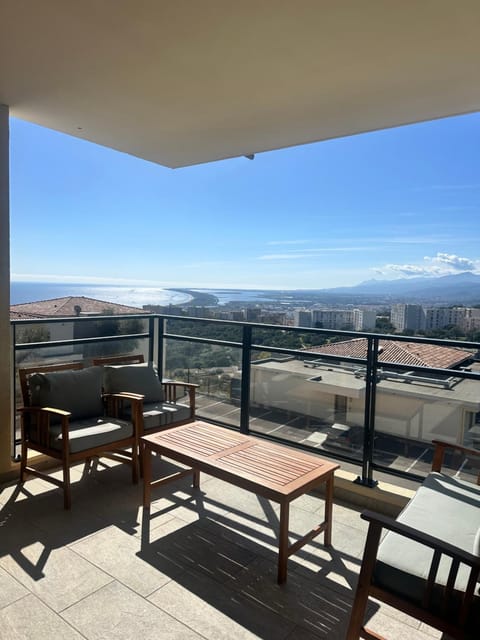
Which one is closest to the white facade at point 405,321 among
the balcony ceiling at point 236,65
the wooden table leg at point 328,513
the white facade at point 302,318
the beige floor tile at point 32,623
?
the white facade at point 302,318

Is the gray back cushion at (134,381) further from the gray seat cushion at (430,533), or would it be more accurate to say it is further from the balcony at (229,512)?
the gray seat cushion at (430,533)

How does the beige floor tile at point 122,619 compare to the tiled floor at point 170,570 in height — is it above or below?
above

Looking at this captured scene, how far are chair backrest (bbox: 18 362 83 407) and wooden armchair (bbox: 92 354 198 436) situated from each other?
220 millimetres

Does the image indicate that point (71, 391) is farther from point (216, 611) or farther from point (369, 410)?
point (369, 410)

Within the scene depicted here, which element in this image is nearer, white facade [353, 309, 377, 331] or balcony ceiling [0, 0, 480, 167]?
balcony ceiling [0, 0, 480, 167]

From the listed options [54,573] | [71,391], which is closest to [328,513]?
[54,573]

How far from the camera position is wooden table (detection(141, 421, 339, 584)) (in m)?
2.24

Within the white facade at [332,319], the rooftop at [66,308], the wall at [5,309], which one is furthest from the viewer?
the white facade at [332,319]

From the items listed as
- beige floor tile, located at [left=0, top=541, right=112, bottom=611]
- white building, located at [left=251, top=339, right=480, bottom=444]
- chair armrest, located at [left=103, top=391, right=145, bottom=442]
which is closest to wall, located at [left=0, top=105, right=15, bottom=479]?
chair armrest, located at [left=103, top=391, right=145, bottom=442]

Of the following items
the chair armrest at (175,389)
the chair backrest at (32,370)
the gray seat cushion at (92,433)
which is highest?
the chair backrest at (32,370)

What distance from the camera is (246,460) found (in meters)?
2.62

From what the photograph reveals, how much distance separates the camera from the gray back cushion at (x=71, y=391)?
3256mm

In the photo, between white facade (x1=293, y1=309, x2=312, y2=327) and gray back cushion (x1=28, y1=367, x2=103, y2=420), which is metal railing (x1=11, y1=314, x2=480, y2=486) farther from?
gray back cushion (x1=28, y1=367, x2=103, y2=420)

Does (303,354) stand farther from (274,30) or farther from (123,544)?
(274,30)
